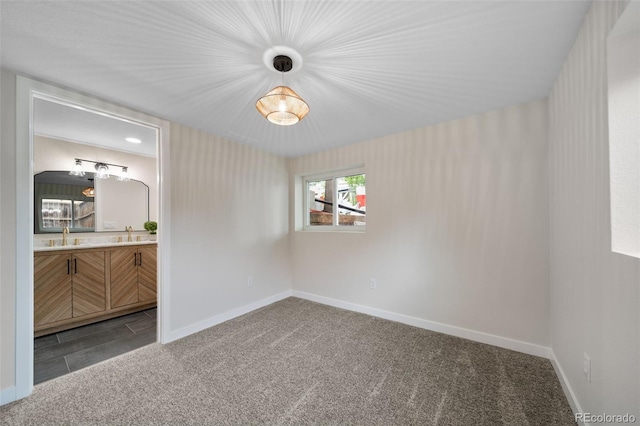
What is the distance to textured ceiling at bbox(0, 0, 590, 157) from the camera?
1188 mm

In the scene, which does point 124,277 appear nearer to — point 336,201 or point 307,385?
point 307,385

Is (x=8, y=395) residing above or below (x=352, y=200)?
below

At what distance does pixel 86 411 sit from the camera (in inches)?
59.1

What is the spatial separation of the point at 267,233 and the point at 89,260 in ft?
6.67

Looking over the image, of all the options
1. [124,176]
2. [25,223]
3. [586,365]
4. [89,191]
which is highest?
[124,176]

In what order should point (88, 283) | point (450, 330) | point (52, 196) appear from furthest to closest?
point (52, 196) < point (88, 283) < point (450, 330)

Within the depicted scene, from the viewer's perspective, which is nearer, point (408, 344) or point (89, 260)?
point (408, 344)

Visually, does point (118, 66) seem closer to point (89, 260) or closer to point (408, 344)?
point (89, 260)

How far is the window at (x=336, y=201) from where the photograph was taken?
10.9 ft

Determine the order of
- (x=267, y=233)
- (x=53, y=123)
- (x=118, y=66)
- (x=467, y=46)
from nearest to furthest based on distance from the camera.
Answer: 1. (x=467, y=46)
2. (x=118, y=66)
3. (x=53, y=123)
4. (x=267, y=233)

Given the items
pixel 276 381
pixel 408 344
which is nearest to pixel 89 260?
pixel 276 381

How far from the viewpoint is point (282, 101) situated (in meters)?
1.47

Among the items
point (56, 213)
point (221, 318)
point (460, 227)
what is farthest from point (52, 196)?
point (460, 227)

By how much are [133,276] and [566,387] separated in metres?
4.30
